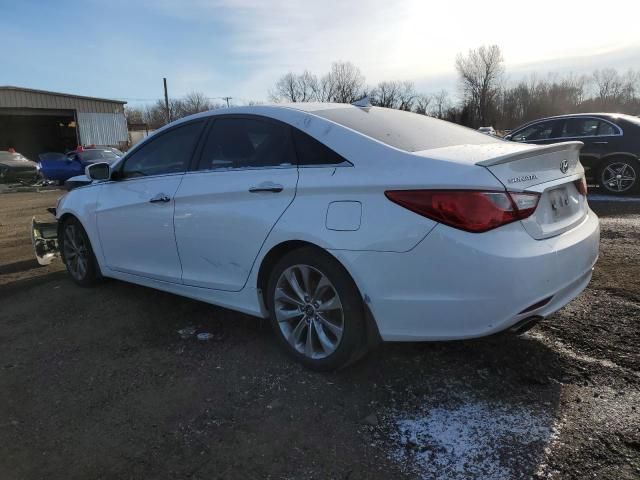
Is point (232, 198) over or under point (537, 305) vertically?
over

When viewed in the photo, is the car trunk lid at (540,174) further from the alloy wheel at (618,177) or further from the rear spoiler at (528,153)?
the alloy wheel at (618,177)

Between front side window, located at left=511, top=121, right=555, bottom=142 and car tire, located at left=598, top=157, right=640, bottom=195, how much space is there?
1459 mm

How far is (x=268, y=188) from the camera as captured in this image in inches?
124

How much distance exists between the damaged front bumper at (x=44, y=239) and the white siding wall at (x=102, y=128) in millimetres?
33342

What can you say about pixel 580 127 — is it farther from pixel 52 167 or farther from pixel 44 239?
pixel 52 167

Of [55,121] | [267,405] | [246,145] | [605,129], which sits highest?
[55,121]

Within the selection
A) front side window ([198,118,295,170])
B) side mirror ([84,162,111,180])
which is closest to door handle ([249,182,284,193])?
front side window ([198,118,295,170])

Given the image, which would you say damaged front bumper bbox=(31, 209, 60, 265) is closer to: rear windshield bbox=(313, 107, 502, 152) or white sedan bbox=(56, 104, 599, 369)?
white sedan bbox=(56, 104, 599, 369)

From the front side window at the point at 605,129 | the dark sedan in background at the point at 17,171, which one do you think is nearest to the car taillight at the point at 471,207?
the front side window at the point at 605,129

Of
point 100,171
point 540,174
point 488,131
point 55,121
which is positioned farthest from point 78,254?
point 55,121

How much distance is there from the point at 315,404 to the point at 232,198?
141cm

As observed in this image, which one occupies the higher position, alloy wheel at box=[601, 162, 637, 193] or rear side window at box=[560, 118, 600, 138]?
rear side window at box=[560, 118, 600, 138]

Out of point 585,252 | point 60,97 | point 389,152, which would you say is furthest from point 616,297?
point 60,97

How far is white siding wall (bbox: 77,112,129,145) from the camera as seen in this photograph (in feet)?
120
